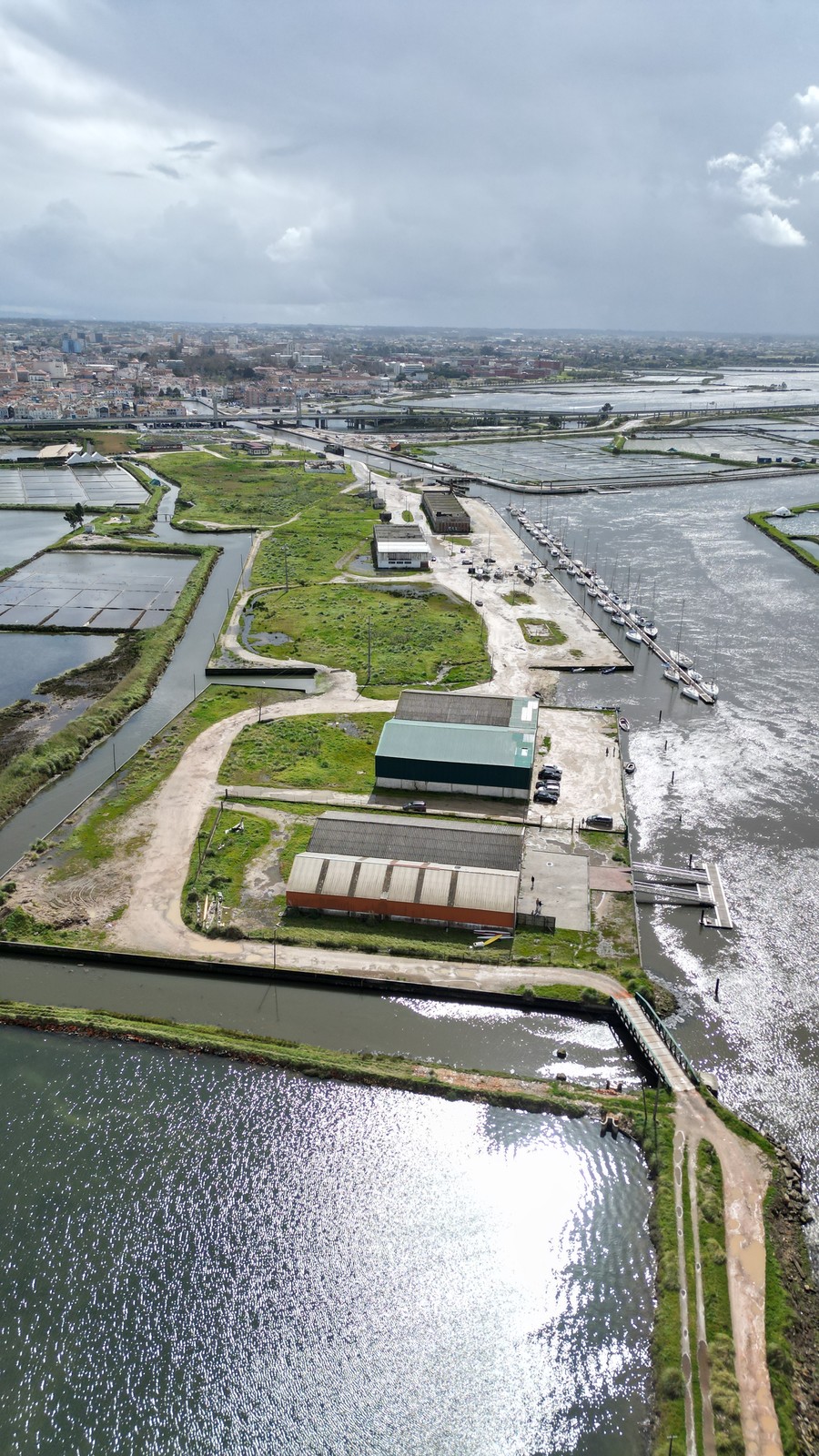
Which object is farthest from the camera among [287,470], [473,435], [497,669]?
[473,435]

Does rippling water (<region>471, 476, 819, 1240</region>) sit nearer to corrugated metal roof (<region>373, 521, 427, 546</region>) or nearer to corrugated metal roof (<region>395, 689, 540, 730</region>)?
corrugated metal roof (<region>395, 689, 540, 730</region>)

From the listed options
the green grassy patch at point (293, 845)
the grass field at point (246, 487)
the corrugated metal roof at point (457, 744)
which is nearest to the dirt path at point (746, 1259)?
the green grassy patch at point (293, 845)

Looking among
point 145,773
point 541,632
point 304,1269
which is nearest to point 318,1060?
point 304,1269

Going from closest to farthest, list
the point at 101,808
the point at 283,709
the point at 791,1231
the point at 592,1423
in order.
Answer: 1. the point at 592,1423
2. the point at 791,1231
3. the point at 101,808
4. the point at 283,709

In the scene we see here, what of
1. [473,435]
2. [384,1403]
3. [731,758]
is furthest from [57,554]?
[473,435]

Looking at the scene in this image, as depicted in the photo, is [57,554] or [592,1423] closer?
[592,1423]

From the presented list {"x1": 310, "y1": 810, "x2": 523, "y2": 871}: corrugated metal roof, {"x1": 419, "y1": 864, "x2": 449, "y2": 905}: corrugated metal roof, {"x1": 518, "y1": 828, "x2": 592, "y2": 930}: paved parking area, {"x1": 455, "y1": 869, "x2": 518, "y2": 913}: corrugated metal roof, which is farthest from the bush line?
{"x1": 518, "y1": 828, "x2": 592, "y2": 930}: paved parking area

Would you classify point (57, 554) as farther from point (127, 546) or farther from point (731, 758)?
point (731, 758)
